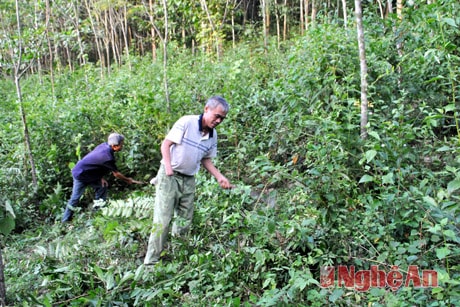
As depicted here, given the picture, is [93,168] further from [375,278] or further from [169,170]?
[375,278]

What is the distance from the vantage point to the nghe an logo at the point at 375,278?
264 cm

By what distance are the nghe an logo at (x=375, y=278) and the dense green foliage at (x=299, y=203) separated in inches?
2.2

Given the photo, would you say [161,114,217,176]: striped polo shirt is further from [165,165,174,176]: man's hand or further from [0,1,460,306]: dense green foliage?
[0,1,460,306]: dense green foliage

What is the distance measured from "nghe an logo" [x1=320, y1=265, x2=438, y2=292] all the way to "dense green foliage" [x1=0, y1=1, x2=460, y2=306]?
6 centimetres

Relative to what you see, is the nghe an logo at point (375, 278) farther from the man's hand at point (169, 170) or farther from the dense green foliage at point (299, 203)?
the man's hand at point (169, 170)

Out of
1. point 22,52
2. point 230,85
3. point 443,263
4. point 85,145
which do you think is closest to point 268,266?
point 443,263

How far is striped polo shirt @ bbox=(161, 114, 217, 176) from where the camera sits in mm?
3621

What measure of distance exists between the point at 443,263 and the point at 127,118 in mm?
4665

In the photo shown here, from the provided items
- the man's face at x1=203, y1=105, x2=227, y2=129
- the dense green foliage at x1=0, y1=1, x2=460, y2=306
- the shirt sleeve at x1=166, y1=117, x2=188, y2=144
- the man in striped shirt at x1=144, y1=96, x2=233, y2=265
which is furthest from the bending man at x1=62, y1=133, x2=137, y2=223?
the man's face at x1=203, y1=105, x2=227, y2=129

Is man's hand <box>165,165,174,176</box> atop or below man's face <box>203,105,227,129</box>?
below

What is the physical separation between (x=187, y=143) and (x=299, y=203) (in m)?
1.18

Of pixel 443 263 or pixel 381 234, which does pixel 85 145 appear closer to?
pixel 381 234

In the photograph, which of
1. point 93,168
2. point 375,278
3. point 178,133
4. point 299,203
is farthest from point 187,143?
point 93,168

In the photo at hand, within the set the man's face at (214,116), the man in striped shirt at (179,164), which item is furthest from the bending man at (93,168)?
the man's face at (214,116)
